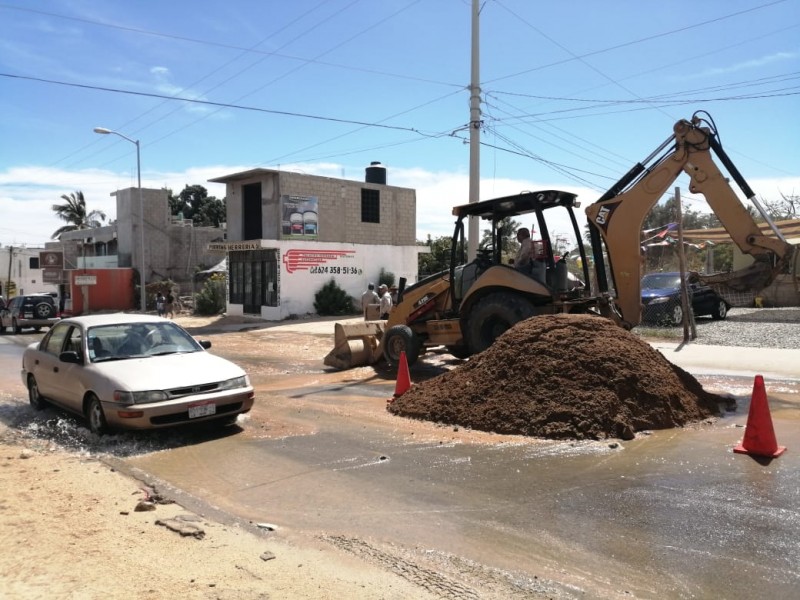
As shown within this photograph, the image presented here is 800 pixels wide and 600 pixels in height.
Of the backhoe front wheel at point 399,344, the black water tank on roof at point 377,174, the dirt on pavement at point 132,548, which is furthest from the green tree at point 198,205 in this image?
the dirt on pavement at point 132,548

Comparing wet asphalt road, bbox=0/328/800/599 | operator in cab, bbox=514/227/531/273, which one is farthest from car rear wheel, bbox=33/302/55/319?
operator in cab, bbox=514/227/531/273

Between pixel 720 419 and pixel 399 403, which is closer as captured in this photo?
pixel 720 419

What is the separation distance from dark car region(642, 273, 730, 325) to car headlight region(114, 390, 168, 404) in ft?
44.2

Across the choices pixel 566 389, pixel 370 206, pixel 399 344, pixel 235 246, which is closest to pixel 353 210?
pixel 370 206

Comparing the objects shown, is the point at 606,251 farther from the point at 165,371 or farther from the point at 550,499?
the point at 165,371

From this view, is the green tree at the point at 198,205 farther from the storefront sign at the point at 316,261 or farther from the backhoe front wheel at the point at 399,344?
the backhoe front wheel at the point at 399,344

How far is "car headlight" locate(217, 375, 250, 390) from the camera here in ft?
24.7

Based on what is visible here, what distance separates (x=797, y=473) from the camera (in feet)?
18.3

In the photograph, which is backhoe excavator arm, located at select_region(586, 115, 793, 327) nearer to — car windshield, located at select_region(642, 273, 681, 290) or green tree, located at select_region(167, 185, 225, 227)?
car windshield, located at select_region(642, 273, 681, 290)

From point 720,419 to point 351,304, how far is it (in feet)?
76.3

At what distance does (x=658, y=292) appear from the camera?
18.4m

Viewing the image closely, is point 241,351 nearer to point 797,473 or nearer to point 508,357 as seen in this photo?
point 508,357

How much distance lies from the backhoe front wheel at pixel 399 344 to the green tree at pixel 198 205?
68.8 meters

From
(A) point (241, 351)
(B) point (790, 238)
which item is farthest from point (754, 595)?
(B) point (790, 238)
